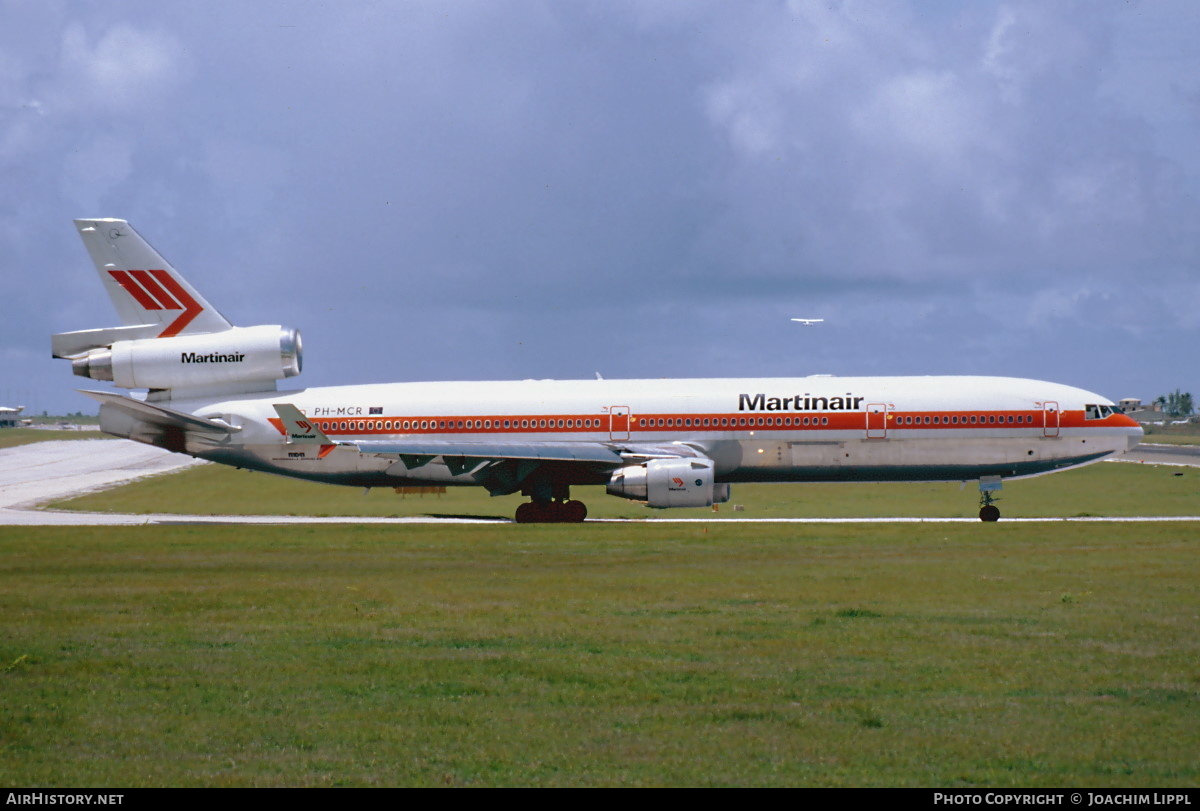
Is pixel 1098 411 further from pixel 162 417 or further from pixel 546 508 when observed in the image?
pixel 162 417

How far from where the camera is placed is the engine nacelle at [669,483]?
134ft

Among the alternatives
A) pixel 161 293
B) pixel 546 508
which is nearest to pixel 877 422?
pixel 546 508

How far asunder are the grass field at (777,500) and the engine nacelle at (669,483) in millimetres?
4527

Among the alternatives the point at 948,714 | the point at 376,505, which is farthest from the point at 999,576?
the point at 376,505

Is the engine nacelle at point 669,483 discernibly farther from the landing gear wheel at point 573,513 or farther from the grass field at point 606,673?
the grass field at point 606,673

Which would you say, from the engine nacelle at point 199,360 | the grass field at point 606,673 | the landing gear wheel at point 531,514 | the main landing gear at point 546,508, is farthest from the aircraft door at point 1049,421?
the engine nacelle at point 199,360

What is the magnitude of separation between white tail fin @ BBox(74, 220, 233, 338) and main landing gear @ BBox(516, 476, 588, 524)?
1376cm

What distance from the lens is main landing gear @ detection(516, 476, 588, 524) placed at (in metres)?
44.1

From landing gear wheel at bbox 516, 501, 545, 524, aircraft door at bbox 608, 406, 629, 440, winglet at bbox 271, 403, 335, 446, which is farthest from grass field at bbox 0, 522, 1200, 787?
landing gear wheel at bbox 516, 501, 545, 524

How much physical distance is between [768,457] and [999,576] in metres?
18.9

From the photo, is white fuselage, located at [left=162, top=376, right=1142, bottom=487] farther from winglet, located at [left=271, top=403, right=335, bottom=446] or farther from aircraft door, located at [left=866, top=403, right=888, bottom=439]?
winglet, located at [left=271, top=403, right=335, bottom=446]

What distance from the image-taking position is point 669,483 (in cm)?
4069

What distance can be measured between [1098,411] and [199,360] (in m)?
31.7

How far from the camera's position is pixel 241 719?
496 inches
